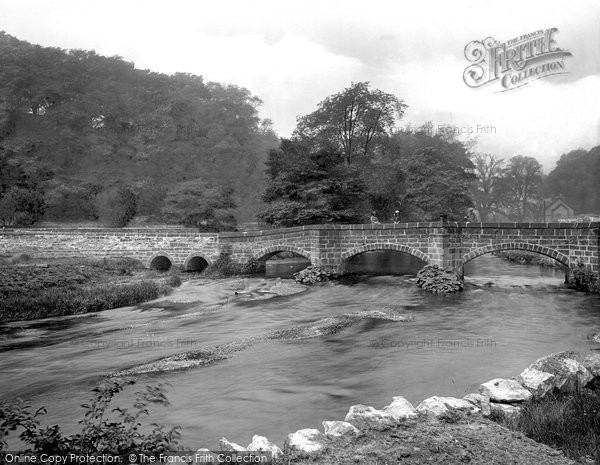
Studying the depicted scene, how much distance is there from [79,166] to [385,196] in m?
28.7

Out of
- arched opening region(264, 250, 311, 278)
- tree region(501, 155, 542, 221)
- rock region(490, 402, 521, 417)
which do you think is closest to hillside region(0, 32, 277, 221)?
arched opening region(264, 250, 311, 278)

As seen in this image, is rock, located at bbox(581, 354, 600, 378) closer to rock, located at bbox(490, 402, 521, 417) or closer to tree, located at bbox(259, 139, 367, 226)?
rock, located at bbox(490, 402, 521, 417)

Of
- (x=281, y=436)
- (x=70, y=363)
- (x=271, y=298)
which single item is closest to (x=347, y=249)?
(x=271, y=298)

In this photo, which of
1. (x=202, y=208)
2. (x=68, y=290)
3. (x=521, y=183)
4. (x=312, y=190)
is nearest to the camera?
(x=68, y=290)

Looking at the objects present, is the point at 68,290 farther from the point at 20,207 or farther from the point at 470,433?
the point at 20,207

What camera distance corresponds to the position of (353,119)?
137 ft

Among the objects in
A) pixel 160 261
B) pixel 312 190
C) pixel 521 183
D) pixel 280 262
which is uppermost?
pixel 521 183

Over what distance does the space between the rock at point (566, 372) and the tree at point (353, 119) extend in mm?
33540

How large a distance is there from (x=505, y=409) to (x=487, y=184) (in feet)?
230

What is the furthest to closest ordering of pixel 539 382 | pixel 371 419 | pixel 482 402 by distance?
pixel 539 382 → pixel 482 402 → pixel 371 419

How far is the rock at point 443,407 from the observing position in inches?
226

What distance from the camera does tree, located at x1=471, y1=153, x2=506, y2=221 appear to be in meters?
70.1

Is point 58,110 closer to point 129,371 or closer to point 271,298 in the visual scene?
point 271,298

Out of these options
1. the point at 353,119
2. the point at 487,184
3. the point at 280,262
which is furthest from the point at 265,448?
the point at 487,184
